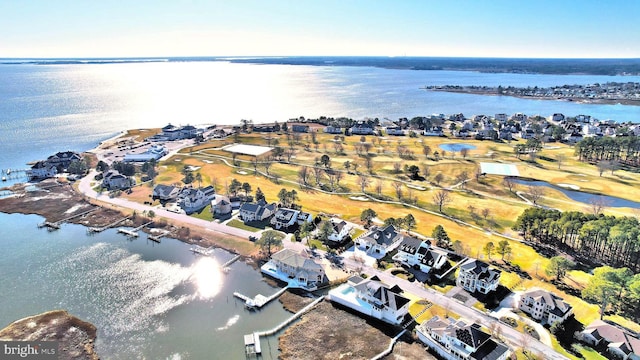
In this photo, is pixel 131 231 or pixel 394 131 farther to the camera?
pixel 394 131

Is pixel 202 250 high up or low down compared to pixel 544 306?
down

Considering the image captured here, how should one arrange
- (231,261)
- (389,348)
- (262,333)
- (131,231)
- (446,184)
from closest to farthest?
(389,348), (262,333), (231,261), (131,231), (446,184)

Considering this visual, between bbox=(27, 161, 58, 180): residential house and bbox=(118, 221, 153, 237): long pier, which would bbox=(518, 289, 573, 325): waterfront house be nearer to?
bbox=(118, 221, 153, 237): long pier

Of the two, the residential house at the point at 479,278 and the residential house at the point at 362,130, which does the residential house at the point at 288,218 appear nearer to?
the residential house at the point at 479,278

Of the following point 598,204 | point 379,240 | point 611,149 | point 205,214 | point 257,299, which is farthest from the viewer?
point 611,149

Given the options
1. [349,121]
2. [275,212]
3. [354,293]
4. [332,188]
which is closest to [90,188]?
[275,212]

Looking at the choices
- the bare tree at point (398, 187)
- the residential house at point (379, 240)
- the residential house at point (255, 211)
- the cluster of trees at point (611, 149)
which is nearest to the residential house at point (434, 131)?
the cluster of trees at point (611, 149)

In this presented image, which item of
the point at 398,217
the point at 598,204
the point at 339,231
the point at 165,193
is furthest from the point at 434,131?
the point at 165,193

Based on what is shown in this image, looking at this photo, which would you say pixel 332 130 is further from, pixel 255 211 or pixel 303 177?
pixel 255 211
